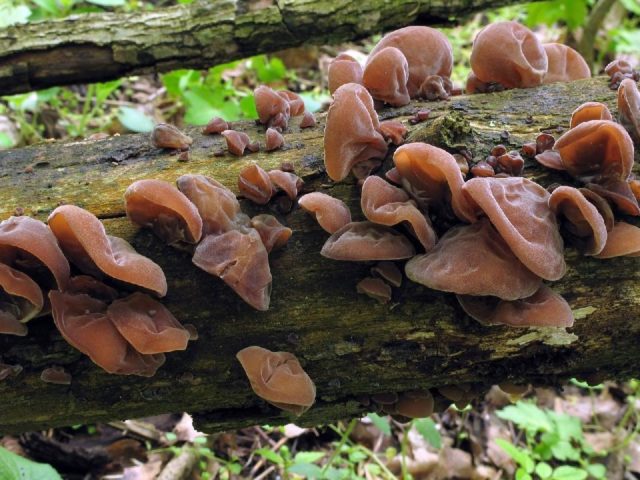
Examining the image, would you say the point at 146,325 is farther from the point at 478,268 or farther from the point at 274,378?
the point at 478,268

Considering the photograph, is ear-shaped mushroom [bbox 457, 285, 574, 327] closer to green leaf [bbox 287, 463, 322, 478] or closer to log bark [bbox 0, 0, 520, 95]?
green leaf [bbox 287, 463, 322, 478]

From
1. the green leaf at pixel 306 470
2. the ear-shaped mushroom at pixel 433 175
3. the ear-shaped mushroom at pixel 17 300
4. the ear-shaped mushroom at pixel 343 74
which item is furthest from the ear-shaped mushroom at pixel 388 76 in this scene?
the green leaf at pixel 306 470

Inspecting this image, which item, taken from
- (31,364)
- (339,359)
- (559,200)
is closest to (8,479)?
(31,364)

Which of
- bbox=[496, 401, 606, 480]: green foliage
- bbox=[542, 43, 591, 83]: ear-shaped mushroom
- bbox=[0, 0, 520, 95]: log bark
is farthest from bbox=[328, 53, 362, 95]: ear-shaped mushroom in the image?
bbox=[496, 401, 606, 480]: green foliage

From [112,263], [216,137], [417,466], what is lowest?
[417,466]

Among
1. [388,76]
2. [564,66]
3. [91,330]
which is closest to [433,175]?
[388,76]

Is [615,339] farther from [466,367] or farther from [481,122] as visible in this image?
[481,122]
